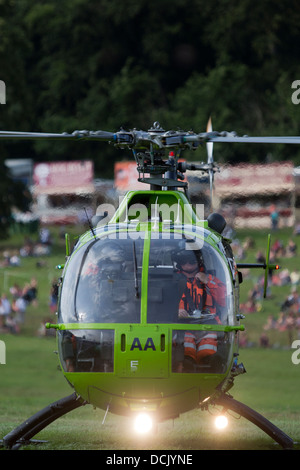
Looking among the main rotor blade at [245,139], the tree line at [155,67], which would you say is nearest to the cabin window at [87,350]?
the main rotor blade at [245,139]

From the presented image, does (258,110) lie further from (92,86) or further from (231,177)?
(231,177)

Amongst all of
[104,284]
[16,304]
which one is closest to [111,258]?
[104,284]

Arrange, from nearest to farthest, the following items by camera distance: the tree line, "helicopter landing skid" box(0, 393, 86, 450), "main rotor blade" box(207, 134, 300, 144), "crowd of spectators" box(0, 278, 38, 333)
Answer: "main rotor blade" box(207, 134, 300, 144)
"helicopter landing skid" box(0, 393, 86, 450)
"crowd of spectators" box(0, 278, 38, 333)
the tree line

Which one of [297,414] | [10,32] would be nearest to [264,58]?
[10,32]

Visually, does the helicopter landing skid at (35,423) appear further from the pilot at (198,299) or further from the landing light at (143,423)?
the pilot at (198,299)

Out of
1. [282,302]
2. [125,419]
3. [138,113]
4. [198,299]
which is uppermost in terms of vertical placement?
[138,113]

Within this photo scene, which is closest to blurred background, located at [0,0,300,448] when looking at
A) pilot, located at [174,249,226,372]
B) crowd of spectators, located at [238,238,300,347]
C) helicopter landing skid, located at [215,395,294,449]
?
crowd of spectators, located at [238,238,300,347]

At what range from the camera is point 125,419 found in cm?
1839

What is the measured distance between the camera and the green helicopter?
11781 mm

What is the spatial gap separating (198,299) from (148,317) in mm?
678

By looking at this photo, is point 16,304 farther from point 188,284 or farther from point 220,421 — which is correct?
point 188,284

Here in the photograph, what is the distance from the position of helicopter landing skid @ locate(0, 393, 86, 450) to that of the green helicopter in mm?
1114

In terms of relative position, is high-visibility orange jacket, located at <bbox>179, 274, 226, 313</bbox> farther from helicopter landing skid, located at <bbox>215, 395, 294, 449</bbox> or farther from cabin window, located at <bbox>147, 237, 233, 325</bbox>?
helicopter landing skid, located at <bbox>215, 395, 294, 449</bbox>

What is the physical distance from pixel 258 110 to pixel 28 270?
2548cm
